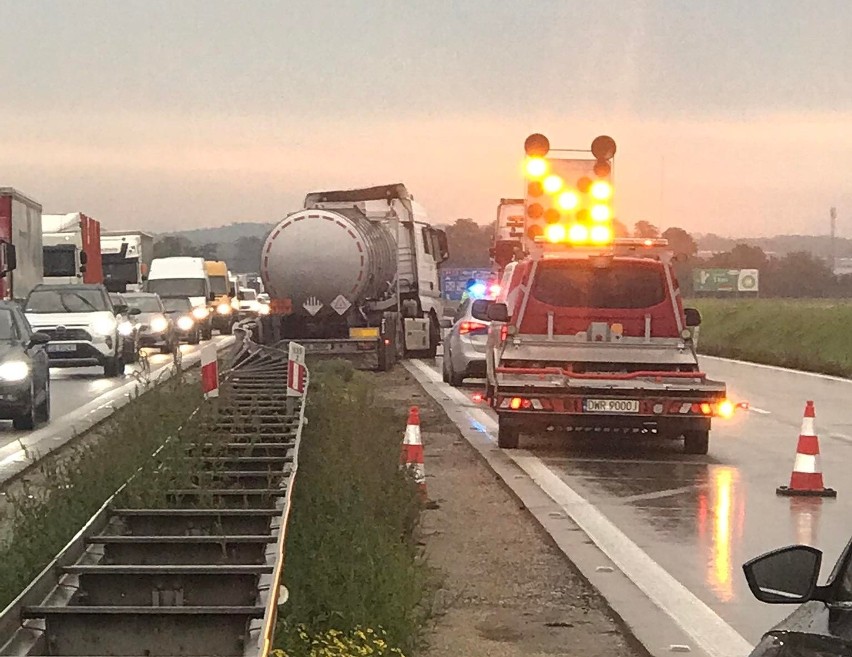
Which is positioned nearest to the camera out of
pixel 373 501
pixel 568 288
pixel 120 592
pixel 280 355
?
pixel 120 592

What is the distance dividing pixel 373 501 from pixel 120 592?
13.5ft

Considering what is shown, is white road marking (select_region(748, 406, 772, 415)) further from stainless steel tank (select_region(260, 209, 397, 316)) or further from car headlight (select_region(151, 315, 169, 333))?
car headlight (select_region(151, 315, 169, 333))

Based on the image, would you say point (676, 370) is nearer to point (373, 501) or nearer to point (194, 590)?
point (373, 501)

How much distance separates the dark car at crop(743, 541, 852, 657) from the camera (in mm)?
3990

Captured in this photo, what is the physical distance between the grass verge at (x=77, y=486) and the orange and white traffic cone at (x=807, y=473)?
4.96 metres

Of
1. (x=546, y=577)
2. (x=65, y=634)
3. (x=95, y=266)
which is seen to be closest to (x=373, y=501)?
(x=546, y=577)

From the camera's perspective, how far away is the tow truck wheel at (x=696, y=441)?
1731 cm

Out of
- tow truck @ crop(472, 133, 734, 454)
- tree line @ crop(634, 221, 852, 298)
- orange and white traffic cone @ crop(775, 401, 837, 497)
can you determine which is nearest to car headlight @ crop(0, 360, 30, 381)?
tow truck @ crop(472, 133, 734, 454)

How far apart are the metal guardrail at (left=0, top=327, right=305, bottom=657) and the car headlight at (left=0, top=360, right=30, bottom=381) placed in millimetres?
8434

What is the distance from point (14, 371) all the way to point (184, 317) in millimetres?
33985

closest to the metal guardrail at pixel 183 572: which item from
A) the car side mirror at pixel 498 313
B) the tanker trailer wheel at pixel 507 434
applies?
the tanker trailer wheel at pixel 507 434

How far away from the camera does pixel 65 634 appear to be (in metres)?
5.84

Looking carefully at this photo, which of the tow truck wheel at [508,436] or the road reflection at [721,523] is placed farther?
the tow truck wheel at [508,436]

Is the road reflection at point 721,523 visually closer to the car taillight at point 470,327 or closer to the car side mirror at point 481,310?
the car side mirror at point 481,310
